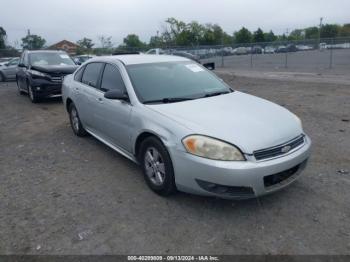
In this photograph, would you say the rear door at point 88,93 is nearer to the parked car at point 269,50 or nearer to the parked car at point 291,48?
the parked car at point 291,48

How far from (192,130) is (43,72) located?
27.4ft

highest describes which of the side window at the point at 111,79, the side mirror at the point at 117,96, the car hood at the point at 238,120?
the side window at the point at 111,79

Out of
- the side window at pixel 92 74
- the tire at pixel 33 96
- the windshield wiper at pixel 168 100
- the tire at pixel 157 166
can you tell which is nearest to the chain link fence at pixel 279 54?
the tire at pixel 33 96

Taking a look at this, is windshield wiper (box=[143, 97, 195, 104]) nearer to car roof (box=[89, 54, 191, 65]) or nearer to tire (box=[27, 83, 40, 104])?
car roof (box=[89, 54, 191, 65])

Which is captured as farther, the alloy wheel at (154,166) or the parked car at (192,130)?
the alloy wheel at (154,166)

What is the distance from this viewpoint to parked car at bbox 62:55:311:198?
3.33m

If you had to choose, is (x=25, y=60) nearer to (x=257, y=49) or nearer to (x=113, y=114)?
(x=113, y=114)

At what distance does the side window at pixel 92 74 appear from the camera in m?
5.49

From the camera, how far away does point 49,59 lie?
11438mm

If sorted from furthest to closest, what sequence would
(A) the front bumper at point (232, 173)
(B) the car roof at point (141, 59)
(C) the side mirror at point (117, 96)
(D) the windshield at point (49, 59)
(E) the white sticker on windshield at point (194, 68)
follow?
(D) the windshield at point (49, 59) → (E) the white sticker on windshield at point (194, 68) → (B) the car roof at point (141, 59) → (C) the side mirror at point (117, 96) → (A) the front bumper at point (232, 173)

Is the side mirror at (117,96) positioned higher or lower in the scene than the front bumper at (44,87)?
higher

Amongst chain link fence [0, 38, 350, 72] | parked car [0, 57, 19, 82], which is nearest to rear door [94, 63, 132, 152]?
parked car [0, 57, 19, 82]

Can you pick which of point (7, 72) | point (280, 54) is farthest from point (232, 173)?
point (280, 54)

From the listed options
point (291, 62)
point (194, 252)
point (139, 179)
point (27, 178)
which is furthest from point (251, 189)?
point (291, 62)
